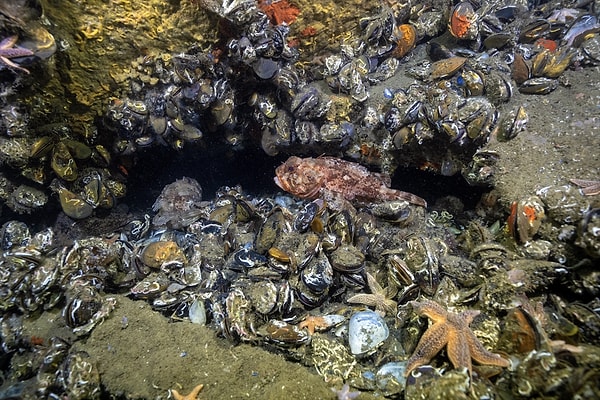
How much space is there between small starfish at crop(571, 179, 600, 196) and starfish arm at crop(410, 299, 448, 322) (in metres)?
2.08

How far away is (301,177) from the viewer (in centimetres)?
554

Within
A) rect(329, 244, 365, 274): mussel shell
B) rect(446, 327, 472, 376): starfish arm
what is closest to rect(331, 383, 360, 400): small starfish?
rect(446, 327, 472, 376): starfish arm

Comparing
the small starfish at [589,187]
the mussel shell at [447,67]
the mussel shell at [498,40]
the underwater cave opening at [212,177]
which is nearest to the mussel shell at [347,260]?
the small starfish at [589,187]

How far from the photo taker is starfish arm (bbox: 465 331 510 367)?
7.96 feet

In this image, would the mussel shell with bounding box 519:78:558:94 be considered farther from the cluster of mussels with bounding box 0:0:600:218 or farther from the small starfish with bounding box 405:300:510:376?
the small starfish with bounding box 405:300:510:376

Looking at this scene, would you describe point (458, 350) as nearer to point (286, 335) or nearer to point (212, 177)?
point (286, 335)

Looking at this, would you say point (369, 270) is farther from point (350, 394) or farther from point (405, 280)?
point (350, 394)

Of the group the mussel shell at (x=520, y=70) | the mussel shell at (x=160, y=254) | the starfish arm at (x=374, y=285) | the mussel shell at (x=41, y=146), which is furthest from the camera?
the mussel shell at (x=520, y=70)

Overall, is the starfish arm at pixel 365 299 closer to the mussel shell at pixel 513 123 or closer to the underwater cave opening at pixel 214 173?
the mussel shell at pixel 513 123

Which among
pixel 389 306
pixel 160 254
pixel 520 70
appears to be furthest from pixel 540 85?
pixel 160 254

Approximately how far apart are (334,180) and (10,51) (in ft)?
14.0

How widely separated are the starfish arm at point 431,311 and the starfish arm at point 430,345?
3.5 inches

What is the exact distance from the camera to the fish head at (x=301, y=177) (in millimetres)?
5484

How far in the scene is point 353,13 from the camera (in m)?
5.64
